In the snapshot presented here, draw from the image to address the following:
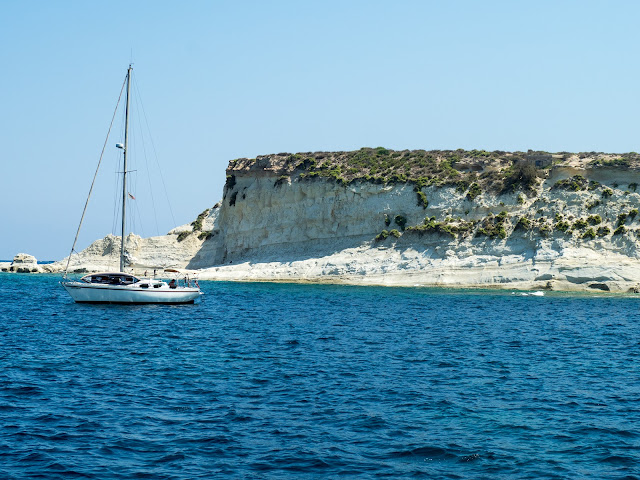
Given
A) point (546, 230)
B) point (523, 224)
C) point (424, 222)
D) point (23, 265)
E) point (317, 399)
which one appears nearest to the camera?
point (317, 399)

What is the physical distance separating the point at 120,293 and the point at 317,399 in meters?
28.5

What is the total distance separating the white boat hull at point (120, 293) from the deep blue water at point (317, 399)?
6.44 metres

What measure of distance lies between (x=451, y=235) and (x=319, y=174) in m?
18.9

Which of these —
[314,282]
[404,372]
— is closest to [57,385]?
[404,372]

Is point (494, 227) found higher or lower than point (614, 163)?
lower

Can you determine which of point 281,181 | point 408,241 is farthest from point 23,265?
point 408,241

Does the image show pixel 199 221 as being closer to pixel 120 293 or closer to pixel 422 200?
pixel 422 200

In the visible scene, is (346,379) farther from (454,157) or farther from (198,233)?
(198,233)

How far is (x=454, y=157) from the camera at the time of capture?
83562 millimetres

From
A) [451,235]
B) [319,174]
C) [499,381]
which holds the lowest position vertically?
[499,381]

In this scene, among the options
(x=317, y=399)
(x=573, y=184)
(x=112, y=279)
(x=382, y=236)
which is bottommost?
(x=317, y=399)

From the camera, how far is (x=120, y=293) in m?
45.1

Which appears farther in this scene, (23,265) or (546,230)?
(23,265)

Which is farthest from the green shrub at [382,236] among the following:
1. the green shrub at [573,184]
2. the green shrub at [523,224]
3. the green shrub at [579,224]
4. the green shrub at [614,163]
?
the green shrub at [614,163]
